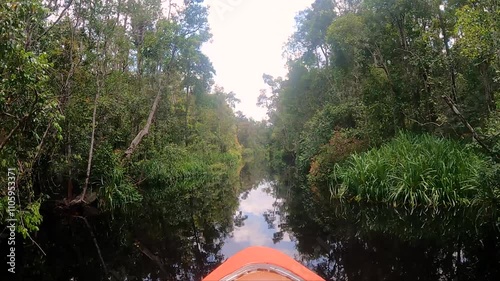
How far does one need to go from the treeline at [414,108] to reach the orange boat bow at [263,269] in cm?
581

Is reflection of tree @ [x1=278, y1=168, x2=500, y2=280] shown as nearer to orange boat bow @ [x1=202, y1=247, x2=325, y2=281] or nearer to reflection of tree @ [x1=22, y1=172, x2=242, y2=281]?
reflection of tree @ [x1=22, y1=172, x2=242, y2=281]

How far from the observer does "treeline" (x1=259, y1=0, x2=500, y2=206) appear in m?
9.38

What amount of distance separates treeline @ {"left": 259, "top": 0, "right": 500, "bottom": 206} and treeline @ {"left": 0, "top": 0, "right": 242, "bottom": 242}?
5368 mm

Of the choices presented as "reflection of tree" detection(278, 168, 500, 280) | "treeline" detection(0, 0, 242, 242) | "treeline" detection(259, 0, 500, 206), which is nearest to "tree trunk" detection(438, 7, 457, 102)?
"treeline" detection(259, 0, 500, 206)

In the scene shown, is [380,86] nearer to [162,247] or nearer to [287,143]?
[162,247]

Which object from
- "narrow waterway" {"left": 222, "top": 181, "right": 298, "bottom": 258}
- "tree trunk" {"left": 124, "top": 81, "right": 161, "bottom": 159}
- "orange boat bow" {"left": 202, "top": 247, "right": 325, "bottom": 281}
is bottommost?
"orange boat bow" {"left": 202, "top": 247, "right": 325, "bottom": 281}

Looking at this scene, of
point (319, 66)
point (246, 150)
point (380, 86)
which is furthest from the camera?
point (246, 150)

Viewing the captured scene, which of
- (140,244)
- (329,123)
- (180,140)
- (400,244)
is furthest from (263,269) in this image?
(180,140)

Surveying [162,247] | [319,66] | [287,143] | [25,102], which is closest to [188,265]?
[162,247]

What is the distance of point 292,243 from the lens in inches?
346

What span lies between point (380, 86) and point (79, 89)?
35.9ft

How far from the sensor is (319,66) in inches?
1179

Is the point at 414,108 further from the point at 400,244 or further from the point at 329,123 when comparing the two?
the point at 400,244

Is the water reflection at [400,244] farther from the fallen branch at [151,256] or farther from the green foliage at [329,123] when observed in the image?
the green foliage at [329,123]
